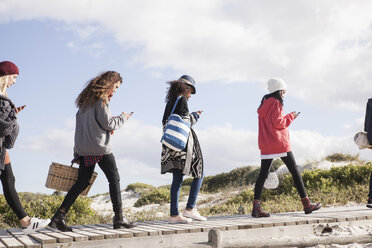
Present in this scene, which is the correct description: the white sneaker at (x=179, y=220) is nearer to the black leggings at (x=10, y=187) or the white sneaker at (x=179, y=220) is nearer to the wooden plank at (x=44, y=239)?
the wooden plank at (x=44, y=239)

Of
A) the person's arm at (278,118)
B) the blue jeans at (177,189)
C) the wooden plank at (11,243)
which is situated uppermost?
the person's arm at (278,118)

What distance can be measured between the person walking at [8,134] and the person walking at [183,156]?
1745 millimetres

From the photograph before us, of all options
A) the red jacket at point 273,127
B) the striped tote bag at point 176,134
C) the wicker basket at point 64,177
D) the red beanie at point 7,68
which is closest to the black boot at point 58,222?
the wicker basket at point 64,177

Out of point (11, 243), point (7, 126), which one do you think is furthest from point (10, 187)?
point (7, 126)

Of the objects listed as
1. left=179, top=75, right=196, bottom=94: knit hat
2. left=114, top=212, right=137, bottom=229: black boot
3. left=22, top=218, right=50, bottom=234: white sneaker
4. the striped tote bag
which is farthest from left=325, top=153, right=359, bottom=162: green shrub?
left=22, top=218, right=50, bottom=234: white sneaker

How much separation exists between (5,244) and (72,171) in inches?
47.5

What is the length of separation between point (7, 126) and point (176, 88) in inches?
89.9

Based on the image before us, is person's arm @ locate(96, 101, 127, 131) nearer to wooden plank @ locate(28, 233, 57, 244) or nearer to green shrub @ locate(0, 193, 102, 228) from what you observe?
wooden plank @ locate(28, 233, 57, 244)

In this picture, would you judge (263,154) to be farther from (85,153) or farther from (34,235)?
(34,235)

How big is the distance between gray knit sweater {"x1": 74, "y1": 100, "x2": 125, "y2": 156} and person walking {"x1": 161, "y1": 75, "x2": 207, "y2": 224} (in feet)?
3.15

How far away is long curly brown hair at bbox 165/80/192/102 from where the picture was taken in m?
6.14

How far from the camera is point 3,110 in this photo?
5.18 metres

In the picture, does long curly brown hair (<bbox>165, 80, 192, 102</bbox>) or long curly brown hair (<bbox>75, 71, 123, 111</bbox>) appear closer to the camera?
long curly brown hair (<bbox>75, 71, 123, 111</bbox>)

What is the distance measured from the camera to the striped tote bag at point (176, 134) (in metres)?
5.89
